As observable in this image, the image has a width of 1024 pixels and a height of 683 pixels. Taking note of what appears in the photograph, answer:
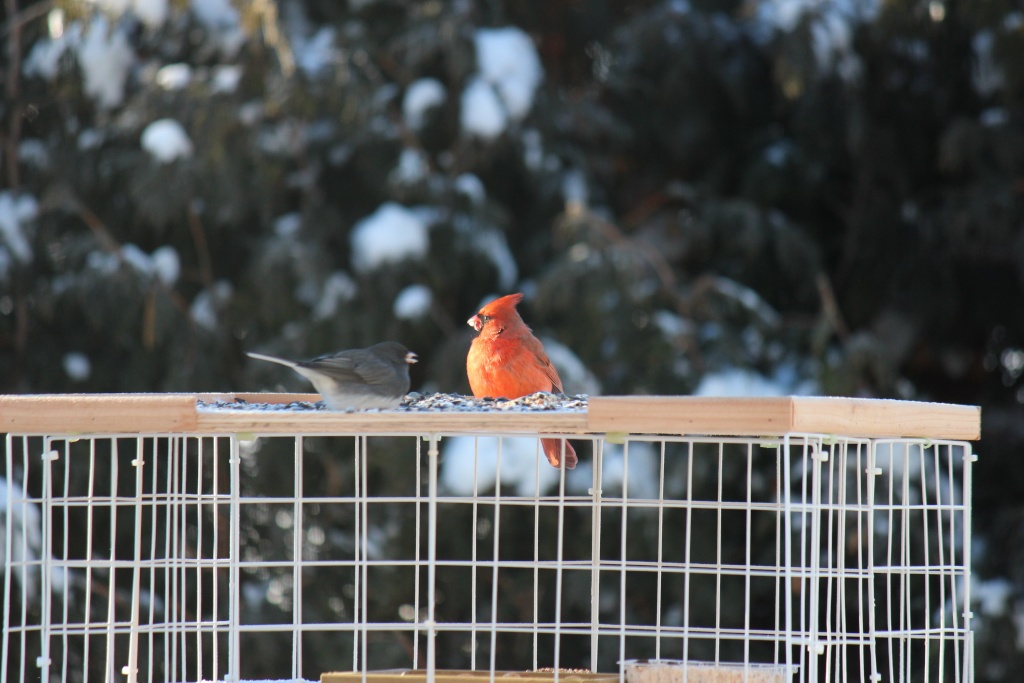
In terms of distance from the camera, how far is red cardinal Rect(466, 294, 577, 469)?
2.76 meters

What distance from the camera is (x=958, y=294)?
4.67 meters

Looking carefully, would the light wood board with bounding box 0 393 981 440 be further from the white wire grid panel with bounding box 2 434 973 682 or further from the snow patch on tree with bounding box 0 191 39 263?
the snow patch on tree with bounding box 0 191 39 263

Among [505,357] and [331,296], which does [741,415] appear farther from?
[331,296]

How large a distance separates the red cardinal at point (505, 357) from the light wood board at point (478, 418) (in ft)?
2.39

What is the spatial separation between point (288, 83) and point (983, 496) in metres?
2.81

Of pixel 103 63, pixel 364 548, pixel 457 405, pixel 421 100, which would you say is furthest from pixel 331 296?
pixel 457 405

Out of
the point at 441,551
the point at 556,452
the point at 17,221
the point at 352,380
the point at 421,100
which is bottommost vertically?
the point at 441,551

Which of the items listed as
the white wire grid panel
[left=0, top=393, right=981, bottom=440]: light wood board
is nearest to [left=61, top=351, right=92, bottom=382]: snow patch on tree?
the white wire grid panel

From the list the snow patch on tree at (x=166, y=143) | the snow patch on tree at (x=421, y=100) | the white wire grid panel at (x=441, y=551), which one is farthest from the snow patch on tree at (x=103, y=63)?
the white wire grid panel at (x=441, y=551)

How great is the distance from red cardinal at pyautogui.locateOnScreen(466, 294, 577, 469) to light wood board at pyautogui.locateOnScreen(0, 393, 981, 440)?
28.7 inches

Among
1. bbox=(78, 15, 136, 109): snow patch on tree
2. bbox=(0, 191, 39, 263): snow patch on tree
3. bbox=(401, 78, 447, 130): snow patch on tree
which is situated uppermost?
bbox=(78, 15, 136, 109): snow patch on tree

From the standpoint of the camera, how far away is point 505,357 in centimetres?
277

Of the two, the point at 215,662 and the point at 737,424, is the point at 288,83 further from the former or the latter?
the point at 737,424

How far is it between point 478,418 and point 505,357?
35.1 inches
